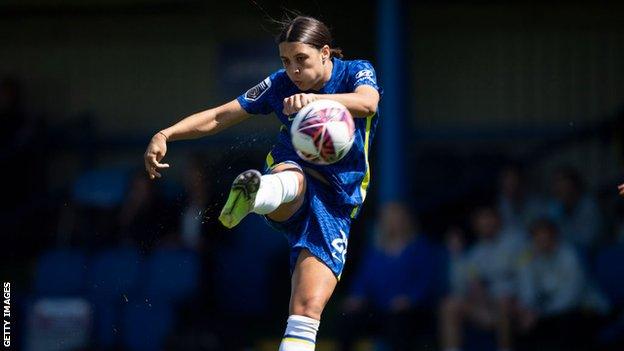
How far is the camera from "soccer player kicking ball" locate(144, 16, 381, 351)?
5.98 m

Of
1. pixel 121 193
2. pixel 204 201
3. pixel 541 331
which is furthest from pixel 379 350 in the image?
pixel 121 193

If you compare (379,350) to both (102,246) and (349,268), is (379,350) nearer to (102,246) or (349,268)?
(349,268)

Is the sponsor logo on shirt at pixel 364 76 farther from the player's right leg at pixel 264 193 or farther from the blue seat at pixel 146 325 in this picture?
the blue seat at pixel 146 325

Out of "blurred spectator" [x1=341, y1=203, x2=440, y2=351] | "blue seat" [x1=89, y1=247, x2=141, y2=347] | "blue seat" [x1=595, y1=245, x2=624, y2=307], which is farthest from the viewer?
"blue seat" [x1=89, y1=247, x2=141, y2=347]

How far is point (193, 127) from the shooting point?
6480 mm

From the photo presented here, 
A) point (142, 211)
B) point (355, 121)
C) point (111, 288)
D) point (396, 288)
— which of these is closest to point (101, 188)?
point (142, 211)

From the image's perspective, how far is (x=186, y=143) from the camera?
12734 millimetres

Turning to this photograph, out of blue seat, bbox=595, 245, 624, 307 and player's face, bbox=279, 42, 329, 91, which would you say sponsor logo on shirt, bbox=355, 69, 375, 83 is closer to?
player's face, bbox=279, 42, 329, 91

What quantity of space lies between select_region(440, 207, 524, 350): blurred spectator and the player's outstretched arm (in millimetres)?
4375

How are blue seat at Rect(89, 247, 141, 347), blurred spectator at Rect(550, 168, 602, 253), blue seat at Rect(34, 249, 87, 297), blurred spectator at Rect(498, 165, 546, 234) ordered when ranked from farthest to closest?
blue seat at Rect(34, 249, 87, 297) < blue seat at Rect(89, 247, 141, 347) < blurred spectator at Rect(498, 165, 546, 234) < blurred spectator at Rect(550, 168, 602, 253)

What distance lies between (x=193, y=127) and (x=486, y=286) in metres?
4.67

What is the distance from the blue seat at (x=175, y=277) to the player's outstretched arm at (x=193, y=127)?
4.53 meters

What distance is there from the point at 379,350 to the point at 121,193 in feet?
9.60

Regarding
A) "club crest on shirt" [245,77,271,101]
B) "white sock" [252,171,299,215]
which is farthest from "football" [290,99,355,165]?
"club crest on shirt" [245,77,271,101]
